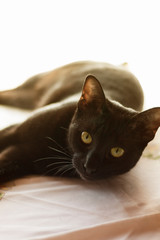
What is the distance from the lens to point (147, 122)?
3.14ft

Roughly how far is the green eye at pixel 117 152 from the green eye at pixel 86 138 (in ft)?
0.26

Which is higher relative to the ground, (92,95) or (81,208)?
(92,95)

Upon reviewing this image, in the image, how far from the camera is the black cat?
93 cm

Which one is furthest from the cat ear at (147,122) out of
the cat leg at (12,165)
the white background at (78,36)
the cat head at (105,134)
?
the white background at (78,36)

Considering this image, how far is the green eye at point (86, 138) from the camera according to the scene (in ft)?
3.11

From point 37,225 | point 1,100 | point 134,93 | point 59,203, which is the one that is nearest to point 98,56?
point 134,93

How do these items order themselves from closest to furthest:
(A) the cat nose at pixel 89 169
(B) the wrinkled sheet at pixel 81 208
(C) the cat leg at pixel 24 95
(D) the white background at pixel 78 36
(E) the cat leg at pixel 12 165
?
(B) the wrinkled sheet at pixel 81 208, (A) the cat nose at pixel 89 169, (E) the cat leg at pixel 12 165, (D) the white background at pixel 78 36, (C) the cat leg at pixel 24 95

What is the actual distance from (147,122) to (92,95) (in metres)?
0.20

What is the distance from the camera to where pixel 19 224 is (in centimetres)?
78

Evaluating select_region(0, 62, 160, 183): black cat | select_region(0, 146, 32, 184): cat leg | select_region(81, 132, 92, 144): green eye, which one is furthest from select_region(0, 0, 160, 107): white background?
select_region(81, 132, 92, 144): green eye

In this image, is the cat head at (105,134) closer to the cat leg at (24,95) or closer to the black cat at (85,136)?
the black cat at (85,136)

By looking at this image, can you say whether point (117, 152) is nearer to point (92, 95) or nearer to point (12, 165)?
point (92, 95)

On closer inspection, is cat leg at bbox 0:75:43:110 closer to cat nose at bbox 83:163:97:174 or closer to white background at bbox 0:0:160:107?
white background at bbox 0:0:160:107

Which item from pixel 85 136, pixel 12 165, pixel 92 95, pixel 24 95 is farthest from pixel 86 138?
pixel 24 95
